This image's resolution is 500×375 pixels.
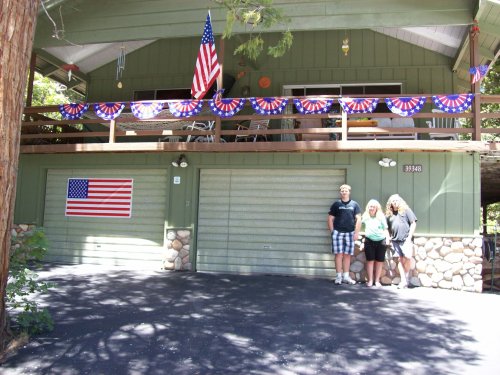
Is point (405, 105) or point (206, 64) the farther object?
point (206, 64)

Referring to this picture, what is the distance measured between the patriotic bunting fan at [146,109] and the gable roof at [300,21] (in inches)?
53.2

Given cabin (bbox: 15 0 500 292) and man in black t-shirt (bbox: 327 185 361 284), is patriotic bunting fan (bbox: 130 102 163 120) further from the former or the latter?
man in black t-shirt (bbox: 327 185 361 284)

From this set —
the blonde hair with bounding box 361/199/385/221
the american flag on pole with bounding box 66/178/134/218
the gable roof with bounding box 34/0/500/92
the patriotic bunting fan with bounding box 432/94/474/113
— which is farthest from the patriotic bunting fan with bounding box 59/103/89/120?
the patriotic bunting fan with bounding box 432/94/474/113

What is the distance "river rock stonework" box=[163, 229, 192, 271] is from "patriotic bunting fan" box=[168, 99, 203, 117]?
94.9 inches

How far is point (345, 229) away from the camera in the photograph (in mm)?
7609

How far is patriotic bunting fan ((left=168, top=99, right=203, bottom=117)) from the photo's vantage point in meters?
8.44

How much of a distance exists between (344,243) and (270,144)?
230cm

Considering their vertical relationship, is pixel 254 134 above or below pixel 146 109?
below

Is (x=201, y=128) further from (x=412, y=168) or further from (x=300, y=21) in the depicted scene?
(x=412, y=168)

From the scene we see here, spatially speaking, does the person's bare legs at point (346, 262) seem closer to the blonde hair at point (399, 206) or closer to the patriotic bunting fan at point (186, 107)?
the blonde hair at point (399, 206)

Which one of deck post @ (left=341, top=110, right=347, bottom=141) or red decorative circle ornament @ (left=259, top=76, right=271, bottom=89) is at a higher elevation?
red decorative circle ornament @ (left=259, top=76, right=271, bottom=89)

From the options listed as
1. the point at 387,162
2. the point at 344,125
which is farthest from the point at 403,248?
the point at 344,125

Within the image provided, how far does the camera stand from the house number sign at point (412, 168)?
810 centimetres

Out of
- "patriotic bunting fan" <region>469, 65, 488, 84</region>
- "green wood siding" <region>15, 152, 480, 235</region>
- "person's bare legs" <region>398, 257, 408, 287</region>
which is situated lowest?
"person's bare legs" <region>398, 257, 408, 287</region>
